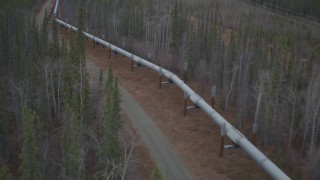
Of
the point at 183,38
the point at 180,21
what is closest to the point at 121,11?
the point at 180,21

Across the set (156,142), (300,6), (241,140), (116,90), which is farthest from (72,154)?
(300,6)

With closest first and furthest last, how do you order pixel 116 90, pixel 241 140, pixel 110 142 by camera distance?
pixel 110 142 < pixel 241 140 < pixel 116 90

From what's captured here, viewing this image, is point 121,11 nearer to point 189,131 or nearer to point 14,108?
point 14,108

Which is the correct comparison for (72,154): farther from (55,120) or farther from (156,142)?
(55,120)

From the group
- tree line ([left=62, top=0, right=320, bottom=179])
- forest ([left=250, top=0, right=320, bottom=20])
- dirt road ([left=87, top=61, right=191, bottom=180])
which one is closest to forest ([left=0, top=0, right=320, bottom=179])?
tree line ([left=62, top=0, right=320, bottom=179])

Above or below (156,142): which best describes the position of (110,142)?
above

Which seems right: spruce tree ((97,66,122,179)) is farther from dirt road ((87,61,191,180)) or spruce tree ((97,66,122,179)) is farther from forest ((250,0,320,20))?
forest ((250,0,320,20))
